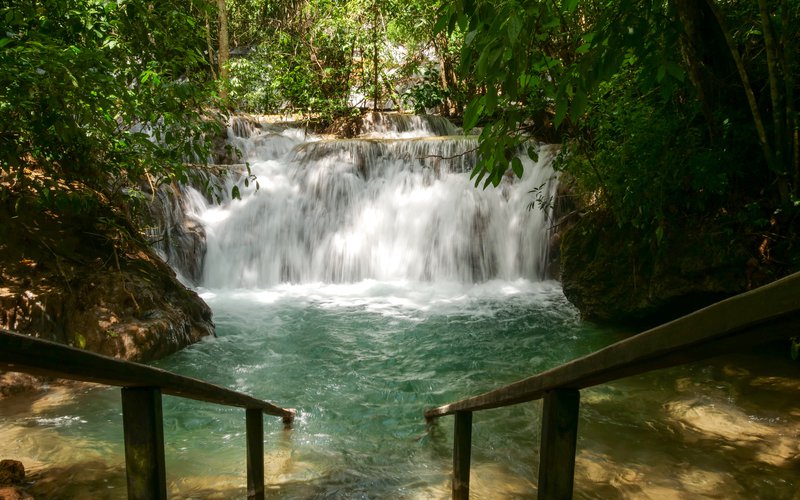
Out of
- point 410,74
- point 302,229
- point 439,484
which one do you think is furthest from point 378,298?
point 410,74

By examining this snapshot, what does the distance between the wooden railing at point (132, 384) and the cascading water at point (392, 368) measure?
5.87 ft

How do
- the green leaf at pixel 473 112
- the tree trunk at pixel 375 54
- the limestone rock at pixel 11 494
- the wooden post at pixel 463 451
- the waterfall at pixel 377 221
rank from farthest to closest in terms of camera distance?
1. the tree trunk at pixel 375 54
2. the waterfall at pixel 377 221
3. the wooden post at pixel 463 451
4. the limestone rock at pixel 11 494
5. the green leaf at pixel 473 112

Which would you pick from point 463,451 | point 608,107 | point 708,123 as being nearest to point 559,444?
point 463,451

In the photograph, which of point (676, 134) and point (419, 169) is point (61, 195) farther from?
point (419, 169)

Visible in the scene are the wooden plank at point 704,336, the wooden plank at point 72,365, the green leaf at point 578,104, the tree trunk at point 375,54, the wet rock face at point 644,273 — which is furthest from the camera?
the tree trunk at point 375,54

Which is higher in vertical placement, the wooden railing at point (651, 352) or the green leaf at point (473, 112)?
the green leaf at point (473, 112)

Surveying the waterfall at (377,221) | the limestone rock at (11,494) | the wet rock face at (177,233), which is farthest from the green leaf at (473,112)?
the wet rock face at (177,233)

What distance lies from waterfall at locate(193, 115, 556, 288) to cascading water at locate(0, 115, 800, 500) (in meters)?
0.04

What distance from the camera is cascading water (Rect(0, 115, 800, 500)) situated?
3220 mm

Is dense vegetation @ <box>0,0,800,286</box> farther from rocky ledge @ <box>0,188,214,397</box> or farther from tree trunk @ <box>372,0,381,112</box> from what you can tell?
tree trunk @ <box>372,0,381,112</box>

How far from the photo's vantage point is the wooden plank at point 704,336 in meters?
0.70

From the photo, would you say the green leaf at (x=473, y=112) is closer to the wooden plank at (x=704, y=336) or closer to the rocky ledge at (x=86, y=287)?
the wooden plank at (x=704, y=336)

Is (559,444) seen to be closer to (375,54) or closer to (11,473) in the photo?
(11,473)

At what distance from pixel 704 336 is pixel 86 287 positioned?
6360 millimetres
